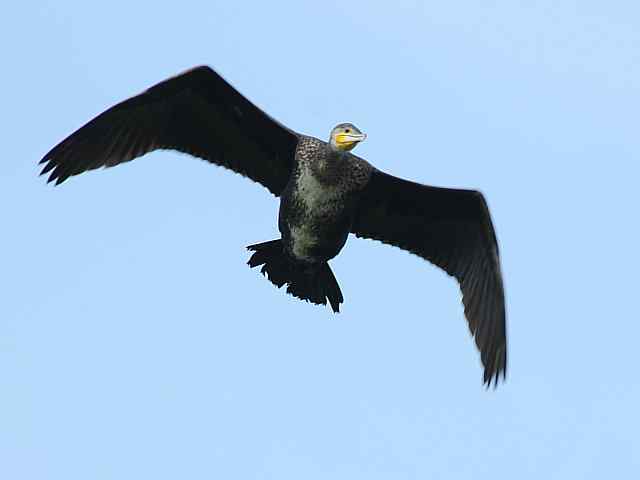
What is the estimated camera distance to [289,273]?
36.2ft

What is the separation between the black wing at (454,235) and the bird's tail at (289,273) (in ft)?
1.87

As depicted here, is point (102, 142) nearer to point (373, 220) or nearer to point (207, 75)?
point (207, 75)

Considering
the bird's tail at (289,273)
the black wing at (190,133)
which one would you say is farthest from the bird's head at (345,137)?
the bird's tail at (289,273)

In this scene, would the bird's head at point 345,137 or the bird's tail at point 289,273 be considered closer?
the bird's head at point 345,137

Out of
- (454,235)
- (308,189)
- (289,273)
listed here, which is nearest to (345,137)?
(308,189)

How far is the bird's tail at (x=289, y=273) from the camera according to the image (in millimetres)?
11039

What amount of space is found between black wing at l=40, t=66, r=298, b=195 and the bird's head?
0.41 metres

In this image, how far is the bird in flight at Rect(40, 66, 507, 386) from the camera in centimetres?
1051

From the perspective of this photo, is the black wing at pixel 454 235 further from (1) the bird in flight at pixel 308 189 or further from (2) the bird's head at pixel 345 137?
(2) the bird's head at pixel 345 137

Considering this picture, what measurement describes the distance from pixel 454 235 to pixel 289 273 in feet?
4.43

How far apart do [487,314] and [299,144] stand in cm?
192

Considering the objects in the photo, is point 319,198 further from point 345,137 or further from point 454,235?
point 454,235

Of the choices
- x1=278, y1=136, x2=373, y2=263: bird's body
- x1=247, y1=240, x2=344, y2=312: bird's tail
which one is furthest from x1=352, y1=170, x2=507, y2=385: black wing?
x1=247, y1=240, x2=344, y2=312: bird's tail

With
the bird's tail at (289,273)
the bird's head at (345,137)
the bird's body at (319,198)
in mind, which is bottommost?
the bird's tail at (289,273)
